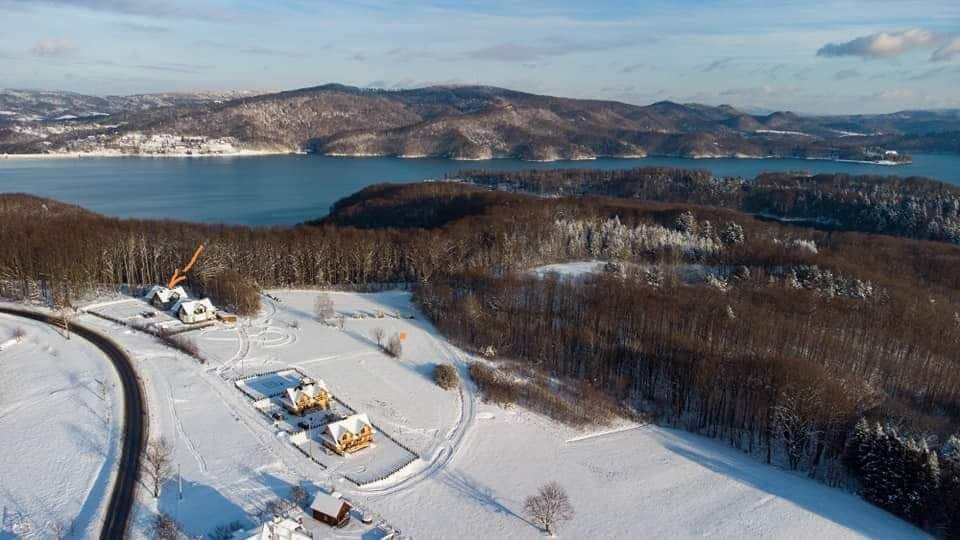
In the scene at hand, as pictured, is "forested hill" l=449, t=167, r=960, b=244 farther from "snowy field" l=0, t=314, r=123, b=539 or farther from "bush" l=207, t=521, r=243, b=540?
"snowy field" l=0, t=314, r=123, b=539

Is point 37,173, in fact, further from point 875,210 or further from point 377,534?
point 875,210

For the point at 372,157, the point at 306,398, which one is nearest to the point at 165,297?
the point at 306,398

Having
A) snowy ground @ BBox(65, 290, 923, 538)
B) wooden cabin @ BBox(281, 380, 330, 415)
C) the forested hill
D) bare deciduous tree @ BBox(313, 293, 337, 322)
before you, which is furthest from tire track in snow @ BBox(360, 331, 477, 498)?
the forested hill

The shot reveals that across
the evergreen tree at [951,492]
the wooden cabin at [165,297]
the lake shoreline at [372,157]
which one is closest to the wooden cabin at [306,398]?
the wooden cabin at [165,297]

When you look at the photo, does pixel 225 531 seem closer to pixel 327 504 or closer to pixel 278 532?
pixel 278 532

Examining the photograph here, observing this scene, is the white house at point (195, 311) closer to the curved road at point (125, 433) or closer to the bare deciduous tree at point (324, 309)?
the curved road at point (125, 433)

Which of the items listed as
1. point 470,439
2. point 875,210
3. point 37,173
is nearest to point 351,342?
point 470,439
